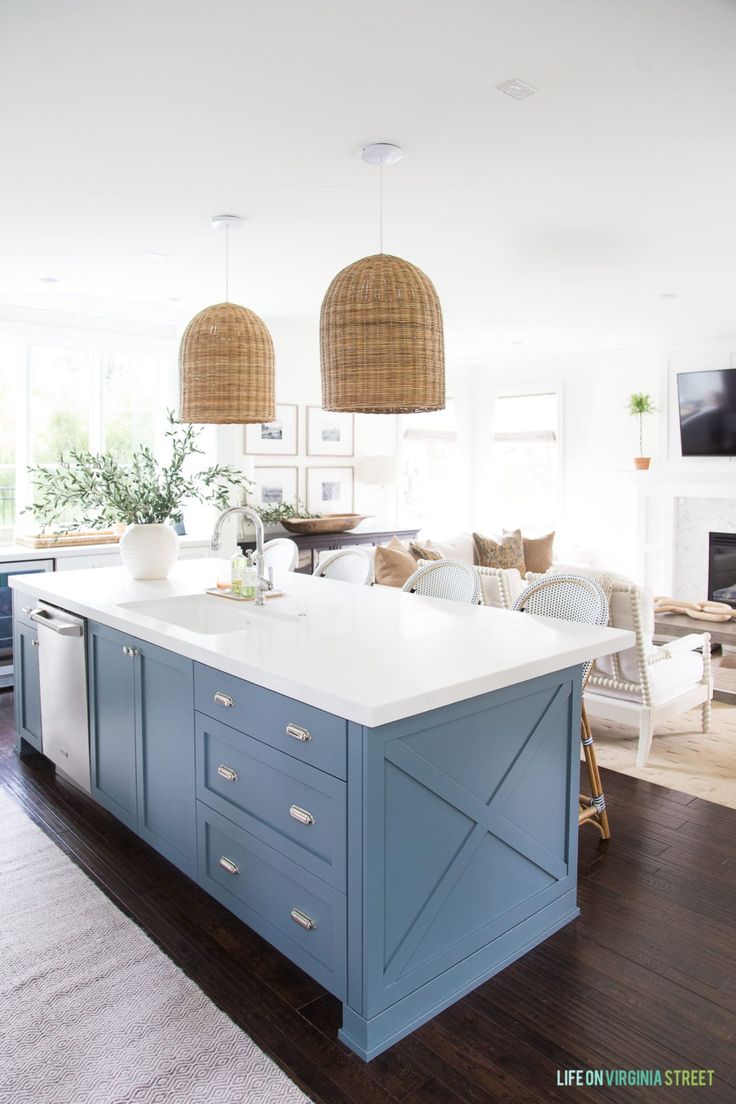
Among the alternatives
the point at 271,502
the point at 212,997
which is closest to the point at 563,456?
the point at 271,502

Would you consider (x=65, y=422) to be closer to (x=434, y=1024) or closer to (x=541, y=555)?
(x=541, y=555)

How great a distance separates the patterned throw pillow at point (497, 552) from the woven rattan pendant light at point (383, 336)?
15.3 feet

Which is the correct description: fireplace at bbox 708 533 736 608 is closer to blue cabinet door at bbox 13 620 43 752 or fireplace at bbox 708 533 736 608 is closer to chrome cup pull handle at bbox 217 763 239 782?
blue cabinet door at bbox 13 620 43 752

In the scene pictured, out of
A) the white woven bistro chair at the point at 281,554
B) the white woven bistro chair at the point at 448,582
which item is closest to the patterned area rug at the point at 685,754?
the white woven bistro chair at the point at 448,582

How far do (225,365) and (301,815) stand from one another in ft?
5.69

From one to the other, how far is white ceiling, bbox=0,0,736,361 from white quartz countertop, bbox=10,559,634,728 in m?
1.70

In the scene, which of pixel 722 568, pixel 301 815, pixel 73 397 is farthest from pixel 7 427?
pixel 722 568

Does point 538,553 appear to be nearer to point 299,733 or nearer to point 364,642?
point 364,642

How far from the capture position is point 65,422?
5910mm

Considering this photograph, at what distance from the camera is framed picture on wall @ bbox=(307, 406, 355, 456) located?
23.1ft

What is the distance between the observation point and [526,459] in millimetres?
8438

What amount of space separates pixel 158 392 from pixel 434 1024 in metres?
5.42

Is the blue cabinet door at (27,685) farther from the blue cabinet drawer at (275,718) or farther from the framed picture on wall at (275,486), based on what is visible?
the framed picture on wall at (275,486)

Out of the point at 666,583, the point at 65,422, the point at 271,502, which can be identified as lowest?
the point at 666,583
